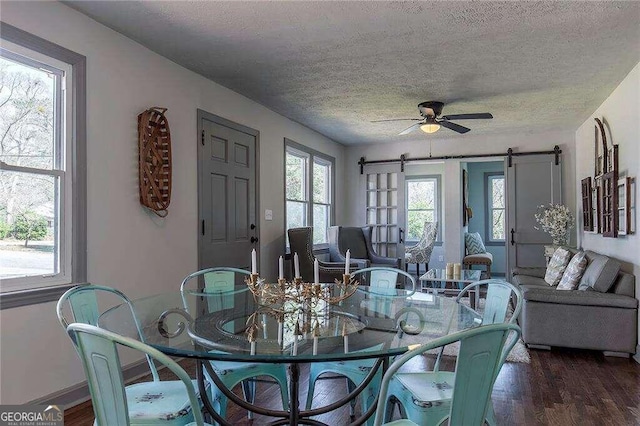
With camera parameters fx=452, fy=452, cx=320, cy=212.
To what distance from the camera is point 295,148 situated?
6.11 metres

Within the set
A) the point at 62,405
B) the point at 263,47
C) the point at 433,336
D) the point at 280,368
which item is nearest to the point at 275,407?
the point at 280,368

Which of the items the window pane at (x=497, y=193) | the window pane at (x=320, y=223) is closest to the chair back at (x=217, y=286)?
the window pane at (x=320, y=223)

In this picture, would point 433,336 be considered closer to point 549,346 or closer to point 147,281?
point 147,281

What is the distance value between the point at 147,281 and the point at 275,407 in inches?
56.5

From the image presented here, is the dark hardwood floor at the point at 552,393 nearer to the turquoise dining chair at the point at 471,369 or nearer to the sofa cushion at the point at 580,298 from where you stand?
the sofa cushion at the point at 580,298

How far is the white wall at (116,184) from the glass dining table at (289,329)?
75 centimetres

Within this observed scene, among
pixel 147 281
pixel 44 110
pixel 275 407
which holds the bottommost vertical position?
pixel 275 407

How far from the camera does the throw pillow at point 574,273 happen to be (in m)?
4.42

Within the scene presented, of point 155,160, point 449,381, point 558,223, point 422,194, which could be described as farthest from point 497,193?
point 449,381

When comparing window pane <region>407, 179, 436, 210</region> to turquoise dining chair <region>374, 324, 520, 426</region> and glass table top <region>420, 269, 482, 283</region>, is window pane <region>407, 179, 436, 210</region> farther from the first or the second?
turquoise dining chair <region>374, 324, 520, 426</region>

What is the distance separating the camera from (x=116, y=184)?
127 inches

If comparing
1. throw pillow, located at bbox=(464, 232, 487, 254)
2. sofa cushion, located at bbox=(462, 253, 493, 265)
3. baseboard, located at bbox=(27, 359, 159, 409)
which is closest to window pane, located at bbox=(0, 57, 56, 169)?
baseboard, located at bbox=(27, 359, 159, 409)

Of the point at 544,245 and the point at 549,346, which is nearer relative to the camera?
the point at 549,346

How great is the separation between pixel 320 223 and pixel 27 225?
4.76 meters
